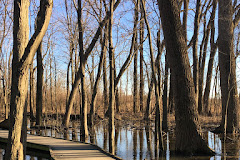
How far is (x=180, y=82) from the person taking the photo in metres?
7.63

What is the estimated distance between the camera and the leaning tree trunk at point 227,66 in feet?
35.8

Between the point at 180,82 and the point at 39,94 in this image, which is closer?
the point at 180,82

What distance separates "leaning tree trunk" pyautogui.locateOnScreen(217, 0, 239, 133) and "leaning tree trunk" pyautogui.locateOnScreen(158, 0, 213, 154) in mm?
4154

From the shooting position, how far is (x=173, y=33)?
7668 millimetres

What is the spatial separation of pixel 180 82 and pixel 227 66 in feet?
14.9

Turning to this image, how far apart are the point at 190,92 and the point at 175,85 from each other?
49 centimetres

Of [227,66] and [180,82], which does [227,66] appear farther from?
[180,82]

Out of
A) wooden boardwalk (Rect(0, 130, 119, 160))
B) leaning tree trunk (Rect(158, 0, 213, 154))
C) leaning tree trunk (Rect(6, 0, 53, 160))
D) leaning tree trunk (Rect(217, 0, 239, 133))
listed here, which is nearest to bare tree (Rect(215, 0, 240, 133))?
leaning tree trunk (Rect(217, 0, 239, 133))

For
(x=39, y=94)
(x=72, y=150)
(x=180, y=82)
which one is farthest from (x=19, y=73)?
(x=39, y=94)

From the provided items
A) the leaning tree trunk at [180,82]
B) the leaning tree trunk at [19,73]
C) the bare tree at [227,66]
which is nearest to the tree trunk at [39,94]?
the leaning tree trunk at [180,82]

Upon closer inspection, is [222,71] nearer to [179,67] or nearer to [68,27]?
[179,67]

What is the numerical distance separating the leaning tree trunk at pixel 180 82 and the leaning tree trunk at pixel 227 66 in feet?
13.6

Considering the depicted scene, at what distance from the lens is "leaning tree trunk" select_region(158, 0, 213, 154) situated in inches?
292

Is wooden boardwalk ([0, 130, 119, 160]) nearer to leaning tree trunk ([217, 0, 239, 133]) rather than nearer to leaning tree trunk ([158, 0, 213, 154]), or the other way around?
leaning tree trunk ([158, 0, 213, 154])
